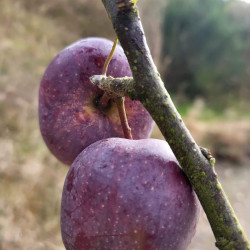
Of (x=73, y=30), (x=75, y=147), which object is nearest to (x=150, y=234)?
(x=75, y=147)

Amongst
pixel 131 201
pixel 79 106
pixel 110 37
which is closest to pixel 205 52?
pixel 110 37

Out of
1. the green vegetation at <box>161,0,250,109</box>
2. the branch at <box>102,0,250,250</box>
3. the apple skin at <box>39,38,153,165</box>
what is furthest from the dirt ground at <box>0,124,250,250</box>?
the green vegetation at <box>161,0,250,109</box>

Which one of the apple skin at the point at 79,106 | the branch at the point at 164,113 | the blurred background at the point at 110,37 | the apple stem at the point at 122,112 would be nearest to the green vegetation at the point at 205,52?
the blurred background at the point at 110,37

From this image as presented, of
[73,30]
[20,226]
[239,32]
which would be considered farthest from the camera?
[239,32]

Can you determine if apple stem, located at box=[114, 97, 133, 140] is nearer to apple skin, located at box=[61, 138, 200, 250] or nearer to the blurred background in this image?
apple skin, located at box=[61, 138, 200, 250]

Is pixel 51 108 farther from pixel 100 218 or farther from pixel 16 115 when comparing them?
pixel 16 115
